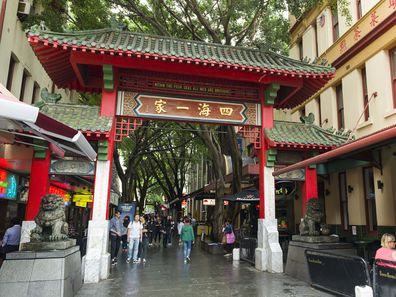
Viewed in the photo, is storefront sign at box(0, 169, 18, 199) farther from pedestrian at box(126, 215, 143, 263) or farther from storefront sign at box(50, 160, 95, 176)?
pedestrian at box(126, 215, 143, 263)

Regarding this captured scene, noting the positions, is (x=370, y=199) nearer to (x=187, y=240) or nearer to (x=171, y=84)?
(x=187, y=240)

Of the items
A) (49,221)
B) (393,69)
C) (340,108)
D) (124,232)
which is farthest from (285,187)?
(49,221)

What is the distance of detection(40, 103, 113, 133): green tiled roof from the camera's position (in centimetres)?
1038

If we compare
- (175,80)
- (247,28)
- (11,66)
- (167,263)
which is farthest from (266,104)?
(11,66)

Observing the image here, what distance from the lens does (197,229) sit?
30.3 meters

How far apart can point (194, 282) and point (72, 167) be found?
496cm

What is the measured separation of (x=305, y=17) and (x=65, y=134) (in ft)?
56.1

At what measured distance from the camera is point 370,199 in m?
12.8

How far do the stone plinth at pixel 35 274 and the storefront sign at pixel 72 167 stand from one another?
3.82 meters

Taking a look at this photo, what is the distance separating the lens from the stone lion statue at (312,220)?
32.8ft

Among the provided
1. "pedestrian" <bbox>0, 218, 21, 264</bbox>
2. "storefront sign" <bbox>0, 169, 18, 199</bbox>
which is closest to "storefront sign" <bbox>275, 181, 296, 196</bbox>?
"storefront sign" <bbox>0, 169, 18, 199</bbox>

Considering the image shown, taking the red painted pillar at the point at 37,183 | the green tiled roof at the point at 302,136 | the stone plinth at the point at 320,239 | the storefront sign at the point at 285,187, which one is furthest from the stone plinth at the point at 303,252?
the red painted pillar at the point at 37,183

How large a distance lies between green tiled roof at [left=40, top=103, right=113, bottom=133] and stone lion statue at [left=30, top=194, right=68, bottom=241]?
10.4 feet

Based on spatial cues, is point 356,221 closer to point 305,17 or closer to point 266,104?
point 266,104
